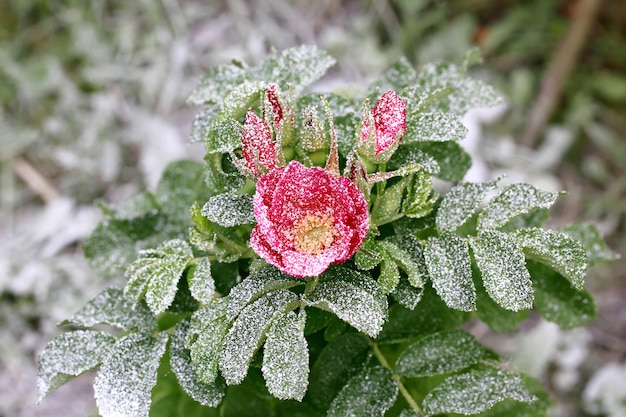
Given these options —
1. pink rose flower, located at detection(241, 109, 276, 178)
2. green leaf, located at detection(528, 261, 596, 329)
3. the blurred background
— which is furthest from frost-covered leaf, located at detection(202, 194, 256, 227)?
the blurred background

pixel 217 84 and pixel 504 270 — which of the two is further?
pixel 217 84

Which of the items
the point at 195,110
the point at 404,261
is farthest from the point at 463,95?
the point at 195,110

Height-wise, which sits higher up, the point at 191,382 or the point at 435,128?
the point at 435,128

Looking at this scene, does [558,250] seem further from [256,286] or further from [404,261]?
[256,286]

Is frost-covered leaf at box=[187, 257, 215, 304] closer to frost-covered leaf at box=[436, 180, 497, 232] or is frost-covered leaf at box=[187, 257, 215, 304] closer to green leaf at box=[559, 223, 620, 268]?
frost-covered leaf at box=[436, 180, 497, 232]

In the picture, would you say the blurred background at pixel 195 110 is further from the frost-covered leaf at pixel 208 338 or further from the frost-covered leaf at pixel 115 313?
the frost-covered leaf at pixel 208 338

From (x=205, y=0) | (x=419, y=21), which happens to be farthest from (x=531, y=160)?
(x=205, y=0)

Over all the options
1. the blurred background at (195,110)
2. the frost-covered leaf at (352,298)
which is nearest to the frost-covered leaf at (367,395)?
the frost-covered leaf at (352,298)
